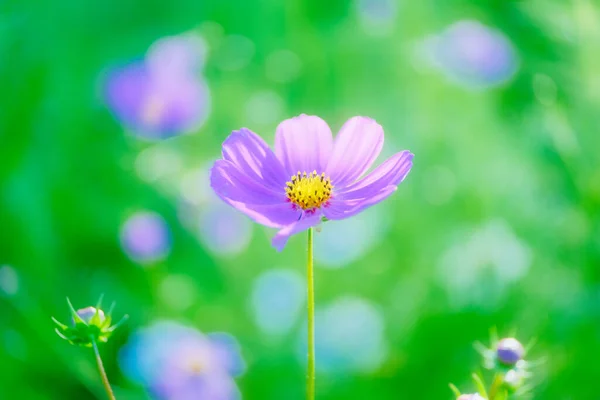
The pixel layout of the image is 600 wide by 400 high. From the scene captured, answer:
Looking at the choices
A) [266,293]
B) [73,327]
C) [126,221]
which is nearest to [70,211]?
[126,221]

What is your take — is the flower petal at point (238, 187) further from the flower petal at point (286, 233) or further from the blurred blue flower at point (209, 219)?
the blurred blue flower at point (209, 219)

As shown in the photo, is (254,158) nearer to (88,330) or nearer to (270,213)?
(270,213)

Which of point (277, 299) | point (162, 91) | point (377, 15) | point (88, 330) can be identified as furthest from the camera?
point (377, 15)

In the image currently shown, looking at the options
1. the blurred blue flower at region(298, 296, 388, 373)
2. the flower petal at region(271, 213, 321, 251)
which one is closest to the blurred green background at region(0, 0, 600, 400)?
the blurred blue flower at region(298, 296, 388, 373)

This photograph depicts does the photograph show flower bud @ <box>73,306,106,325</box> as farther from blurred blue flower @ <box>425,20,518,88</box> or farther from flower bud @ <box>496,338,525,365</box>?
blurred blue flower @ <box>425,20,518,88</box>

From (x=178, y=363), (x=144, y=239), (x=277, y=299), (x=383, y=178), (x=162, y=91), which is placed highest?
(x=162, y=91)

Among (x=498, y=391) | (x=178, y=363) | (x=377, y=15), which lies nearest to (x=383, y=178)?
(x=498, y=391)

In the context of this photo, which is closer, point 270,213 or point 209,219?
point 270,213
